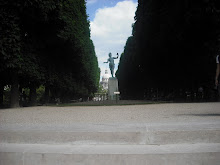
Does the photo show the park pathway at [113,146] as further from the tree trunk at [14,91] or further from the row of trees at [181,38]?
the row of trees at [181,38]

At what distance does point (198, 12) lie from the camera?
13984 millimetres

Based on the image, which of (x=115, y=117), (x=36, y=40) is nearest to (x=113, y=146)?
(x=115, y=117)

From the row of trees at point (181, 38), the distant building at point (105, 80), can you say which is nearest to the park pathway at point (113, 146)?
the row of trees at point (181, 38)

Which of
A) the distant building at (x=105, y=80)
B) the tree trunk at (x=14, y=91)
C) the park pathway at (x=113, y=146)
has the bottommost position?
the park pathway at (x=113, y=146)

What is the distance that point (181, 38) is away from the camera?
51.2 ft

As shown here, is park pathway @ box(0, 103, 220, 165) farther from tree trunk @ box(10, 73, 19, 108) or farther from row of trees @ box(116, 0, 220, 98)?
row of trees @ box(116, 0, 220, 98)

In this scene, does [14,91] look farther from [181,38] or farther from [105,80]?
[105,80]

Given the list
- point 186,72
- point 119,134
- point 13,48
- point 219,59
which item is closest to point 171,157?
point 119,134

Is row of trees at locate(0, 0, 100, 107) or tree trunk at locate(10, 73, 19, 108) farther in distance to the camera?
tree trunk at locate(10, 73, 19, 108)

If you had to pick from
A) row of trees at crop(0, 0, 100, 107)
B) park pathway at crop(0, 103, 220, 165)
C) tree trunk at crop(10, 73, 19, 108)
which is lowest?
park pathway at crop(0, 103, 220, 165)

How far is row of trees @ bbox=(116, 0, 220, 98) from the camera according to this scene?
46.7ft

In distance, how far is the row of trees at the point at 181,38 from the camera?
46.7ft

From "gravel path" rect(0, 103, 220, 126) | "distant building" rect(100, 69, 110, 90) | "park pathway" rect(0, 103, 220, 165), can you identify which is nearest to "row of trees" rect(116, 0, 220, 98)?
"gravel path" rect(0, 103, 220, 126)

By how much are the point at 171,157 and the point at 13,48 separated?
454 inches
